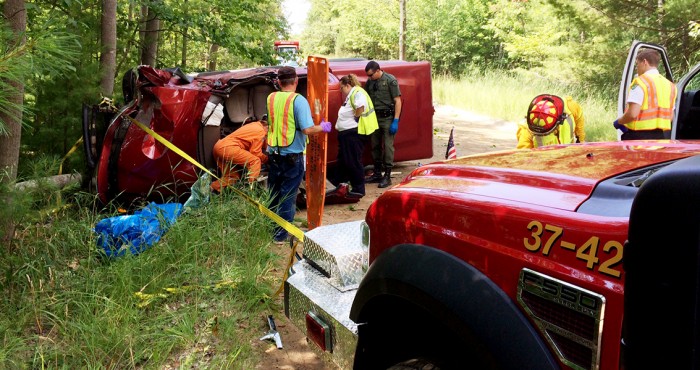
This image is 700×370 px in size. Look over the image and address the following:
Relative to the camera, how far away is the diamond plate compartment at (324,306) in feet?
8.50

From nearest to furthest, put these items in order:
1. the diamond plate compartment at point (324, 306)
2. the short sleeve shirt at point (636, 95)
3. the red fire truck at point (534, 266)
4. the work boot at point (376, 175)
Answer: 1. the red fire truck at point (534, 266)
2. the diamond plate compartment at point (324, 306)
3. the short sleeve shirt at point (636, 95)
4. the work boot at point (376, 175)

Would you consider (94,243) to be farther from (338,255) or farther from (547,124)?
(547,124)

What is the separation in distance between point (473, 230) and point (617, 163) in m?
0.65

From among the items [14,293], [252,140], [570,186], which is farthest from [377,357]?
[252,140]

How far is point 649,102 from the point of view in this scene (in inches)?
249

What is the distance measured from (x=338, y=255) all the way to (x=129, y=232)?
296 cm

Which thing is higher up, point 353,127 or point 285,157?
point 353,127

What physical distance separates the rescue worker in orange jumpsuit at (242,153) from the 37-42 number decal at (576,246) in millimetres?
5461

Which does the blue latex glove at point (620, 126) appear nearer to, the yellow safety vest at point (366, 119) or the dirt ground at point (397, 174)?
the dirt ground at point (397, 174)

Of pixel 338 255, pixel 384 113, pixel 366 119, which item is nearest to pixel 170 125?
pixel 366 119

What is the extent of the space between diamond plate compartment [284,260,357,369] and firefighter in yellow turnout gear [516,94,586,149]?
2842 millimetres

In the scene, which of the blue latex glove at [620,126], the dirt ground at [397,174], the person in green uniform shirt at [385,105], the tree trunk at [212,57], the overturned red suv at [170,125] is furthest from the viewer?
the tree trunk at [212,57]

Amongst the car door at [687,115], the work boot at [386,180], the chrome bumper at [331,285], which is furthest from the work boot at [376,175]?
the chrome bumper at [331,285]

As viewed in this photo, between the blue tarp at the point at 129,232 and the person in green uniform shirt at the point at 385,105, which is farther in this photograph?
the person in green uniform shirt at the point at 385,105
